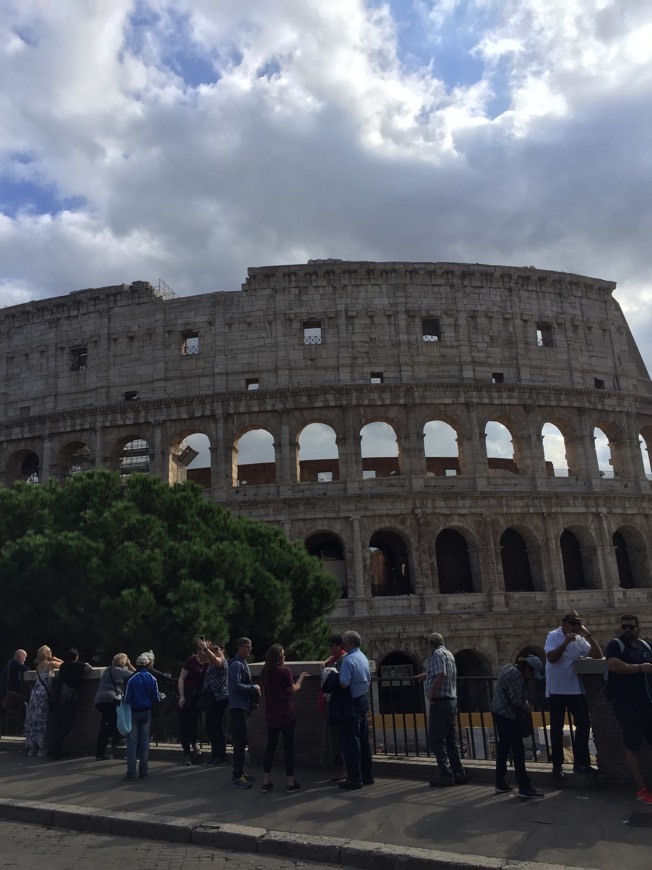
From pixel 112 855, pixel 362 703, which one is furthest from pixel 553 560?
pixel 112 855

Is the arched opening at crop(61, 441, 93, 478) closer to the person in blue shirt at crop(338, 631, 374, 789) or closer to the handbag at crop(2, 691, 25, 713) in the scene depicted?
the handbag at crop(2, 691, 25, 713)

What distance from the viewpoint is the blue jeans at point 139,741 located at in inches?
336

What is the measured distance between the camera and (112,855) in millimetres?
6203

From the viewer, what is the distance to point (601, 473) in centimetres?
2595

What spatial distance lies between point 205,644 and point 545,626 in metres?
17.3

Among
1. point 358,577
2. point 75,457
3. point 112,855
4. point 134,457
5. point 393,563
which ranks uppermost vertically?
point 134,457

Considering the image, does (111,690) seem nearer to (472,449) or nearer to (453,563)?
(453,563)

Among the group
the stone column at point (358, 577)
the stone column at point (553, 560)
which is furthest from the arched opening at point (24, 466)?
the stone column at point (553, 560)

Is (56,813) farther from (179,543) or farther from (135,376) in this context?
(135,376)

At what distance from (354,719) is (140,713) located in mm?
2882

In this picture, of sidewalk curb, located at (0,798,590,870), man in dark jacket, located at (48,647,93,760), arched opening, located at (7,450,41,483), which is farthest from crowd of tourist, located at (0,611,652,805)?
arched opening, located at (7,450,41,483)

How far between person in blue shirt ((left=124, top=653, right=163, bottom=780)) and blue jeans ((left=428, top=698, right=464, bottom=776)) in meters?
3.53

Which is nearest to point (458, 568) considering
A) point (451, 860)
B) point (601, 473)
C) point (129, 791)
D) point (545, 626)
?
point (545, 626)

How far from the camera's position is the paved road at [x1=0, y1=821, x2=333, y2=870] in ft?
19.2
